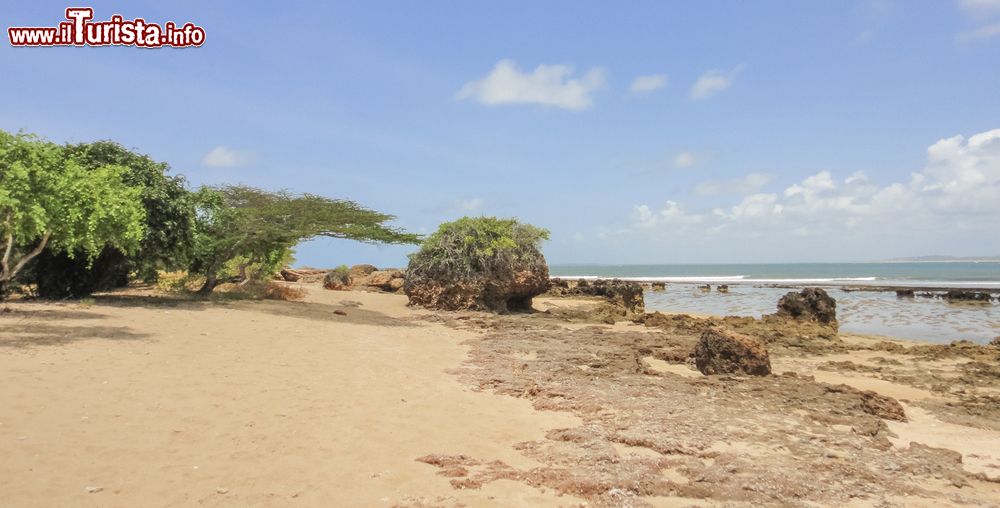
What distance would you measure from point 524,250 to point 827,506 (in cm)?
1775

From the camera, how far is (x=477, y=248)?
70.4 ft

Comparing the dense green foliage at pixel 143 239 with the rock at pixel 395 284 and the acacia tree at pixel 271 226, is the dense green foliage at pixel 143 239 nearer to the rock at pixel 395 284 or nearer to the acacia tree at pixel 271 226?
the acacia tree at pixel 271 226

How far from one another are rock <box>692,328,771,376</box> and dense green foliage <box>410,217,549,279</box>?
11.4 m

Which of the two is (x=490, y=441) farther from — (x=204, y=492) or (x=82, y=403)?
(x=82, y=403)

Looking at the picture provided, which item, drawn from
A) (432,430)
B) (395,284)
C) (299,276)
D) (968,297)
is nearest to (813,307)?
(432,430)

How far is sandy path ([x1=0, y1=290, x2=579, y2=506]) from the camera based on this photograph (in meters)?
4.41

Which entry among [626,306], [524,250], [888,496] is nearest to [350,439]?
[888,496]

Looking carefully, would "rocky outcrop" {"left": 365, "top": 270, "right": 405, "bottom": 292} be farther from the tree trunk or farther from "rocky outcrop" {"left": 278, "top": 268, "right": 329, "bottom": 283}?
the tree trunk

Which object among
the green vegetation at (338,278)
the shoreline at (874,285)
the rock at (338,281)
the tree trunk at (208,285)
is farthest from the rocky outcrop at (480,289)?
the shoreline at (874,285)

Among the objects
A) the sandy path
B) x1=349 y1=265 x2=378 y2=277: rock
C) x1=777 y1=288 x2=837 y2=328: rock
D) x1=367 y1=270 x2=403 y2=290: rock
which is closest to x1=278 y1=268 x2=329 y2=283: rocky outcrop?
x1=349 y1=265 x2=378 y2=277: rock

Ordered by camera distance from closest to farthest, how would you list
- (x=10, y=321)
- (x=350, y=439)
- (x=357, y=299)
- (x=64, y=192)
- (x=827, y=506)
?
(x=827, y=506) < (x=350, y=439) < (x=10, y=321) < (x=64, y=192) < (x=357, y=299)

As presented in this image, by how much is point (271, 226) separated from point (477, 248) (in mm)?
7415

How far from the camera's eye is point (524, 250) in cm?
2211

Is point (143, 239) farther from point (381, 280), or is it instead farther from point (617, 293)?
point (617, 293)
